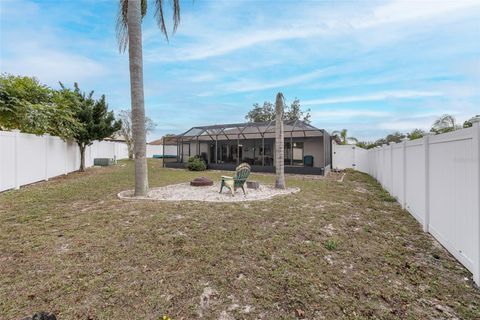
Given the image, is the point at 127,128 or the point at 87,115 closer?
the point at 87,115

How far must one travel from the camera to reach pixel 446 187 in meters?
3.33

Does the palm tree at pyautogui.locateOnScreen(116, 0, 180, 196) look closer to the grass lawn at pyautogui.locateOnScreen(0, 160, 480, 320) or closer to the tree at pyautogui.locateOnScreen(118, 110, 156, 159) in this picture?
the grass lawn at pyautogui.locateOnScreen(0, 160, 480, 320)

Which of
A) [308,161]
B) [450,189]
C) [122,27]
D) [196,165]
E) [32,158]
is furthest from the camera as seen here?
[308,161]

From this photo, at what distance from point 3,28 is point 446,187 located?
1398 centimetres

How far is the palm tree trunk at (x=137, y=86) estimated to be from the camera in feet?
21.7

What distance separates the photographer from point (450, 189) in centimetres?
320

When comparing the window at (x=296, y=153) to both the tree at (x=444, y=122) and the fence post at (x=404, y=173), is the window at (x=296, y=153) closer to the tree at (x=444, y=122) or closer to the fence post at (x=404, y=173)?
the tree at (x=444, y=122)

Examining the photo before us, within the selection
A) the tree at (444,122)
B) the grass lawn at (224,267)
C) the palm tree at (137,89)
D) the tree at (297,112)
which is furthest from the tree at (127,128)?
the tree at (444,122)

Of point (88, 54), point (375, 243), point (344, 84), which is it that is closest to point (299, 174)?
point (344, 84)

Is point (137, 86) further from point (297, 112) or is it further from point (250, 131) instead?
point (297, 112)

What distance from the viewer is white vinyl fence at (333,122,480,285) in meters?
2.56

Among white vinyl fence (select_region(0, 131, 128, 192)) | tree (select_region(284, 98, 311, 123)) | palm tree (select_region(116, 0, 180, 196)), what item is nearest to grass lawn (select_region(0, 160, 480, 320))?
palm tree (select_region(116, 0, 180, 196))

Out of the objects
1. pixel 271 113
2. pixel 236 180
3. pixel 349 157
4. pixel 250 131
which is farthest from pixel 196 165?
pixel 271 113

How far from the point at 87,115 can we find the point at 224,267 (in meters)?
14.1
